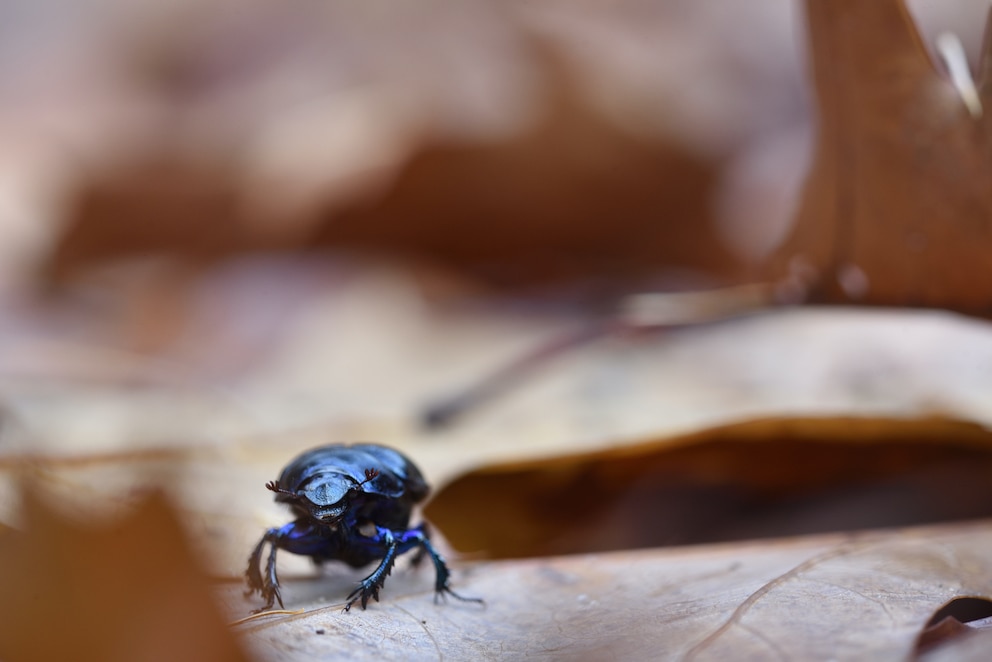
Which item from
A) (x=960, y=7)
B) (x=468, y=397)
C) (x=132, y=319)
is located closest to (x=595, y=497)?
(x=468, y=397)

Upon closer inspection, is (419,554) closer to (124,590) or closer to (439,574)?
(439,574)

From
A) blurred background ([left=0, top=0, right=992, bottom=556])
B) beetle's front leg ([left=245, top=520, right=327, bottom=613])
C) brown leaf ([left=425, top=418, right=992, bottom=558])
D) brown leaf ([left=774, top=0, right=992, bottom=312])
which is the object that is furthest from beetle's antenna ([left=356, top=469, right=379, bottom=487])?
brown leaf ([left=774, top=0, right=992, bottom=312])

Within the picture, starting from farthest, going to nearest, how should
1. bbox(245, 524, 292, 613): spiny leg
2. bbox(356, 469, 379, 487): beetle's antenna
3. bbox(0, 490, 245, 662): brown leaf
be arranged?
bbox(356, 469, 379, 487): beetle's antenna < bbox(245, 524, 292, 613): spiny leg < bbox(0, 490, 245, 662): brown leaf

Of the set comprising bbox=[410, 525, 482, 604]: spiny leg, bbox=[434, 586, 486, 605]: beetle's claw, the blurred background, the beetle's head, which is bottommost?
bbox=[434, 586, 486, 605]: beetle's claw

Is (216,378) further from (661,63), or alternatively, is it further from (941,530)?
(661,63)

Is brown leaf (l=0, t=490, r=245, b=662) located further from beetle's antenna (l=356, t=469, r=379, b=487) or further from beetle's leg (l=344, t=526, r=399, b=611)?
beetle's antenna (l=356, t=469, r=379, b=487)

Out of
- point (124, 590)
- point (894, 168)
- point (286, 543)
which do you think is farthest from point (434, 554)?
point (894, 168)

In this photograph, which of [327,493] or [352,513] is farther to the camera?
[352,513]
